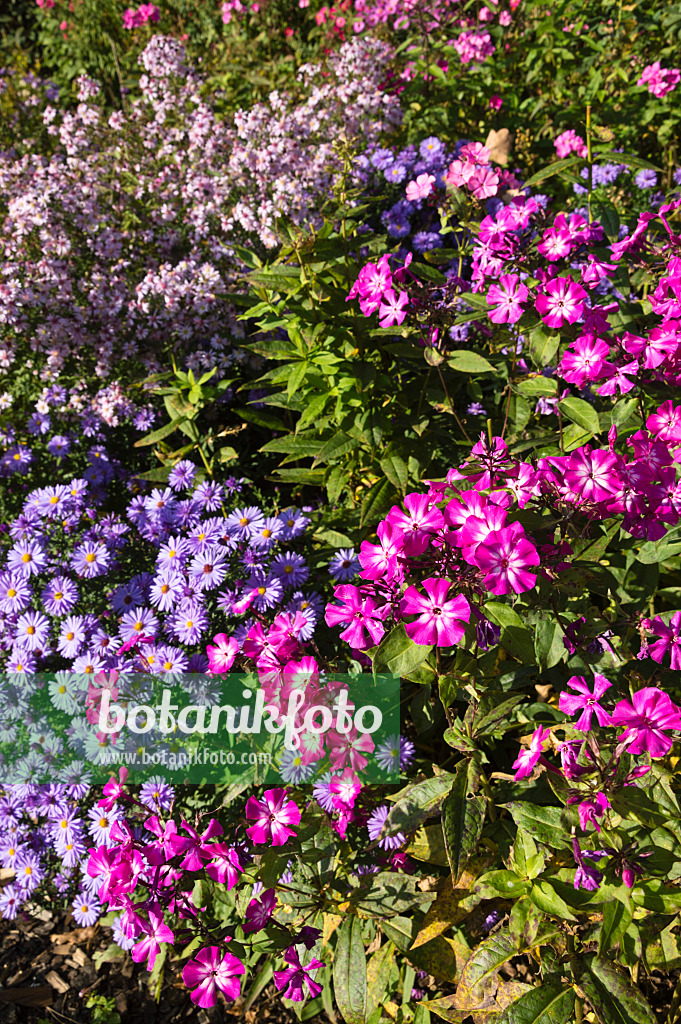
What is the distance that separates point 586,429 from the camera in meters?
1.60

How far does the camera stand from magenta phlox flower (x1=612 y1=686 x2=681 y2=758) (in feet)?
3.72

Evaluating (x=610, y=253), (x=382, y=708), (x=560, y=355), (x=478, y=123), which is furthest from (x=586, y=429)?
(x=478, y=123)

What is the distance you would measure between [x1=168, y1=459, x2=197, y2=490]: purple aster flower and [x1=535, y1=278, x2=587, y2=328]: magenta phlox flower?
1267 millimetres

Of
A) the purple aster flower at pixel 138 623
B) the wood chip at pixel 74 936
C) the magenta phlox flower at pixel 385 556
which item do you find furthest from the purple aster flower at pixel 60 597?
the magenta phlox flower at pixel 385 556

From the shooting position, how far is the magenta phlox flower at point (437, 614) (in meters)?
1.13

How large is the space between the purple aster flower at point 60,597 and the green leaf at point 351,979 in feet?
3.87

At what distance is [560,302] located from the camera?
155cm

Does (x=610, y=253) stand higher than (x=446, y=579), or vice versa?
(x=610, y=253)

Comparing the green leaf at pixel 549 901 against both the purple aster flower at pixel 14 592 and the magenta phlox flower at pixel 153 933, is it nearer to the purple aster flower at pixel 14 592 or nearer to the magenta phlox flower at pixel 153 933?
the magenta phlox flower at pixel 153 933

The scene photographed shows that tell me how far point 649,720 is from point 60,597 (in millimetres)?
1631

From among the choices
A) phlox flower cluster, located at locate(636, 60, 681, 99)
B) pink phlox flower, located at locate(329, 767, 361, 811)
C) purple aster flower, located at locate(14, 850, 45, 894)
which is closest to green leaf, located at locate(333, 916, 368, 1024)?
pink phlox flower, located at locate(329, 767, 361, 811)

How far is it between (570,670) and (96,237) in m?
2.65

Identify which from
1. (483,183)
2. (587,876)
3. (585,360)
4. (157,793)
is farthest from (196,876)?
(483,183)

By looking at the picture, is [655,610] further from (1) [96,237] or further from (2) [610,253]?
(1) [96,237]
